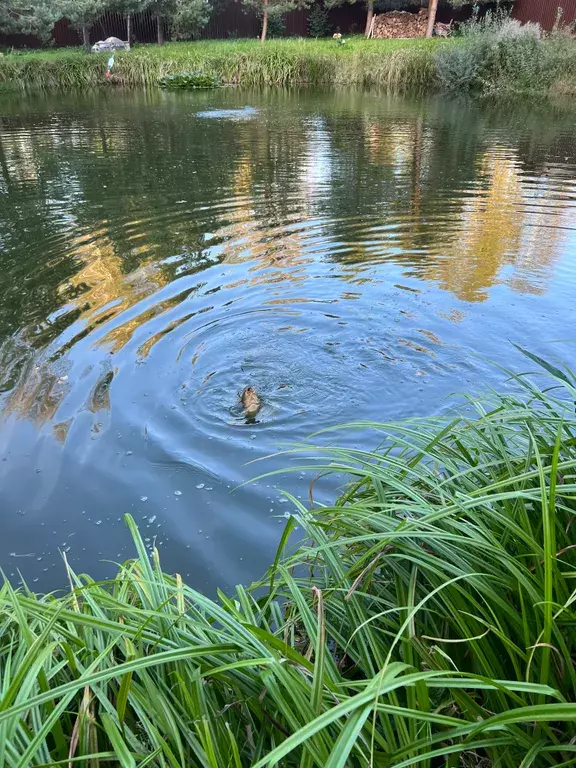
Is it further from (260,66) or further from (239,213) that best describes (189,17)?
(239,213)

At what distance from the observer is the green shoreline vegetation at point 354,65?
58.4 ft

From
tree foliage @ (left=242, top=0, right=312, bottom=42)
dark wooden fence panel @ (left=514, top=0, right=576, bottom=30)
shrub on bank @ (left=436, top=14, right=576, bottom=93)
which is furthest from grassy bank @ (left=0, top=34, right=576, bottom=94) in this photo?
dark wooden fence panel @ (left=514, top=0, right=576, bottom=30)

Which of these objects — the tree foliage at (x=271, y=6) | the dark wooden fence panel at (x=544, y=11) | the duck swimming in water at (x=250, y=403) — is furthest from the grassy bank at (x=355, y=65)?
the duck swimming in water at (x=250, y=403)

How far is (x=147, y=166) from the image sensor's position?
9.80 meters

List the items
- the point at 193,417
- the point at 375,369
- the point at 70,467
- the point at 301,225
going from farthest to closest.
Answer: the point at 301,225, the point at 375,369, the point at 193,417, the point at 70,467

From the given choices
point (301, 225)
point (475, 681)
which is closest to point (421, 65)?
point (301, 225)

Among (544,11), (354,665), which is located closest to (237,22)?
(544,11)

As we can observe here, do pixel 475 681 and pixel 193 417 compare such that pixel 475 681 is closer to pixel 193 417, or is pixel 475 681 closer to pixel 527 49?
Answer: pixel 193 417

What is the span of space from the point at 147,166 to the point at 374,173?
3.80m

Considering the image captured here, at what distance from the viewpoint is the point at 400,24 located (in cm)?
2830

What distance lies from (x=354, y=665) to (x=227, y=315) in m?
3.75

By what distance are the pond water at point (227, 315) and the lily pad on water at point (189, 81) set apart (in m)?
Answer: 12.1

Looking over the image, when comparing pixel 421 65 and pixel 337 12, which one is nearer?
pixel 421 65

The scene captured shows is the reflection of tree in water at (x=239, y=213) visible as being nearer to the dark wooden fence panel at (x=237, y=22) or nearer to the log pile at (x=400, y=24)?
the dark wooden fence panel at (x=237, y=22)
